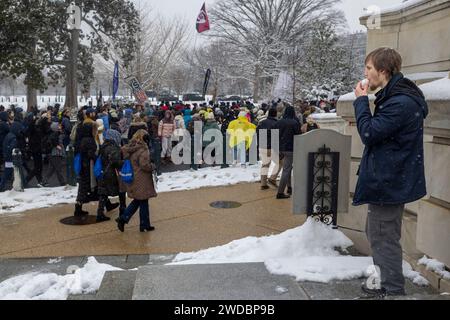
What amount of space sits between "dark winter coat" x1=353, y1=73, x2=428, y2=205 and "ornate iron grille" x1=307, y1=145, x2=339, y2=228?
2.17 m

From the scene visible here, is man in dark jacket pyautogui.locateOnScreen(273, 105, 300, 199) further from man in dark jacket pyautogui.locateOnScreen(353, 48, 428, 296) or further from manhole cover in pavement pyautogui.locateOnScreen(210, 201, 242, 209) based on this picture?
man in dark jacket pyautogui.locateOnScreen(353, 48, 428, 296)

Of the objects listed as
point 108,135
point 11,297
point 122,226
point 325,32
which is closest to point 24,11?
point 108,135

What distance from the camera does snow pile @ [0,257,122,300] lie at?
454cm

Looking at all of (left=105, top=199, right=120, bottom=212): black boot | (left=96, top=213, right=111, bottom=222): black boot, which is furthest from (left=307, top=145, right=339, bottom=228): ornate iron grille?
(left=105, top=199, right=120, bottom=212): black boot

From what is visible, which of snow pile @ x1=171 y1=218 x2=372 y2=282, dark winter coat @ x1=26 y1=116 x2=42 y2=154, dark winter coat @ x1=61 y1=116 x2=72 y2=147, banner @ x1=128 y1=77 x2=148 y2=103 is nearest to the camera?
snow pile @ x1=171 y1=218 x2=372 y2=282

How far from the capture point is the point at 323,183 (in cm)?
555

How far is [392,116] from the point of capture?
10.3ft

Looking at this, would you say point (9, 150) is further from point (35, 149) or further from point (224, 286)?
point (224, 286)

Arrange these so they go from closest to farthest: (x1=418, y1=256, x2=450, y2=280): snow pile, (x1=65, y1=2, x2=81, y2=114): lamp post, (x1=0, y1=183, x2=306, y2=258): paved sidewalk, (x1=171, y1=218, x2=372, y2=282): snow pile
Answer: (x1=418, y1=256, x2=450, y2=280): snow pile
(x1=171, y1=218, x2=372, y2=282): snow pile
(x1=0, y1=183, x2=306, y2=258): paved sidewalk
(x1=65, y1=2, x2=81, y2=114): lamp post

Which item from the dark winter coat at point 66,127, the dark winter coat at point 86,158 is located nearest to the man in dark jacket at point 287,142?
the dark winter coat at point 86,158

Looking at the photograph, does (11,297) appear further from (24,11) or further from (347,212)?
(24,11)

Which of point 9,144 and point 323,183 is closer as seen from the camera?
point 323,183

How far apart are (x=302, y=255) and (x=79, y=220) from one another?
455 centimetres

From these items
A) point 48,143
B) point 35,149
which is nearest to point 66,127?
point 48,143
